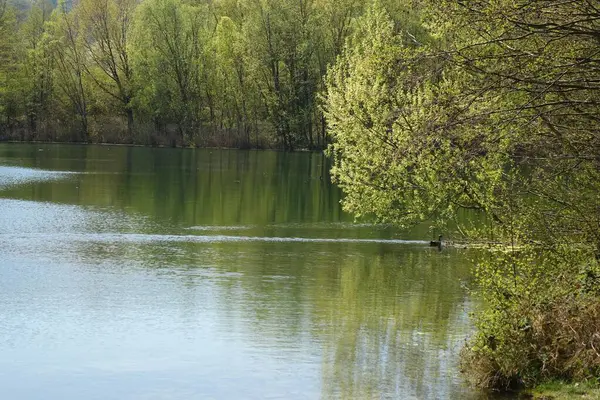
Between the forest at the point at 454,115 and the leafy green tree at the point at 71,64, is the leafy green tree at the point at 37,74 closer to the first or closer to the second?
the leafy green tree at the point at 71,64

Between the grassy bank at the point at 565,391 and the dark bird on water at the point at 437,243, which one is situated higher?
the dark bird on water at the point at 437,243

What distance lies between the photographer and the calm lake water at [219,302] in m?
15.0

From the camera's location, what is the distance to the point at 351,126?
29547mm

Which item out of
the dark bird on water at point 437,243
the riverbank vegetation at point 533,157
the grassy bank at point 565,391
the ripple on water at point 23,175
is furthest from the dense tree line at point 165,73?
the grassy bank at point 565,391

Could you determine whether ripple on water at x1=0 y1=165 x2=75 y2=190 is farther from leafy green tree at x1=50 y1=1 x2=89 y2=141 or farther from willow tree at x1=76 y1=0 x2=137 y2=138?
leafy green tree at x1=50 y1=1 x2=89 y2=141

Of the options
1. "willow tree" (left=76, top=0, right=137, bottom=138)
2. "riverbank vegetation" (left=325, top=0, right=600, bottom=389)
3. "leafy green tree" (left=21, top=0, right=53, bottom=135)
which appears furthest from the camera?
"leafy green tree" (left=21, top=0, right=53, bottom=135)

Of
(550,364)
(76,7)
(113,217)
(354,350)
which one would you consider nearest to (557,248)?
(550,364)

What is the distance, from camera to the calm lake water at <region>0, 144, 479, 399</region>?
1498 cm

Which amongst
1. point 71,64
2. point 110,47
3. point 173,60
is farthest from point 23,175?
point 71,64

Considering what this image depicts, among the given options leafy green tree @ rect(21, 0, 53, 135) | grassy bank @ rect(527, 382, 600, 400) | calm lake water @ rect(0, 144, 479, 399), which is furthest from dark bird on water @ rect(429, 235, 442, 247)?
leafy green tree @ rect(21, 0, 53, 135)

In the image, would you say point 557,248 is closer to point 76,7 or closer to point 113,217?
point 113,217

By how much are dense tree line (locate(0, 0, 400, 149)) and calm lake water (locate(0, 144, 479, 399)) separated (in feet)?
124

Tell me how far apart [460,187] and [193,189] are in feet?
83.7

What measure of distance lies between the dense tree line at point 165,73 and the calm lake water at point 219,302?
3775 centimetres
